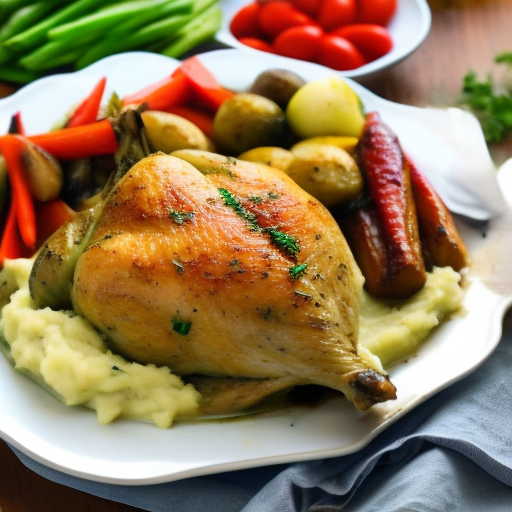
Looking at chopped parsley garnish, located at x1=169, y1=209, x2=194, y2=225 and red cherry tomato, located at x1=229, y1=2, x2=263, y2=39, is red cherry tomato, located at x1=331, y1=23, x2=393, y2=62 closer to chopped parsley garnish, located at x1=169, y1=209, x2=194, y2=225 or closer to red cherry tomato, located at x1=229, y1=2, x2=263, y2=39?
red cherry tomato, located at x1=229, y1=2, x2=263, y2=39

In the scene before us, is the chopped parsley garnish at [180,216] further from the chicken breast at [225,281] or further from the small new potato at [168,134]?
the small new potato at [168,134]

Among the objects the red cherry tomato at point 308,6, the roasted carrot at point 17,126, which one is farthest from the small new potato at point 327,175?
the red cherry tomato at point 308,6

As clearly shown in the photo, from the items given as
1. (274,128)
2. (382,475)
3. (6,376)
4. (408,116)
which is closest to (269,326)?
(382,475)

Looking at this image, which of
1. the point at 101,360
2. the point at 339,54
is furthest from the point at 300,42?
the point at 101,360

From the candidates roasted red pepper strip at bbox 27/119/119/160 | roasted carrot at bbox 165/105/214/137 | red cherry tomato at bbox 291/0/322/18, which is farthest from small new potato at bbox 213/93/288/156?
red cherry tomato at bbox 291/0/322/18

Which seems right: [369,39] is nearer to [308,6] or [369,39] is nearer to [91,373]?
[308,6]

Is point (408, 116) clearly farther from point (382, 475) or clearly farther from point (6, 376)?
point (6, 376)

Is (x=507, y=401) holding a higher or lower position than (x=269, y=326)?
lower

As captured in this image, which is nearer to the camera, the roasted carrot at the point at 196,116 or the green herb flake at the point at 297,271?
the green herb flake at the point at 297,271
